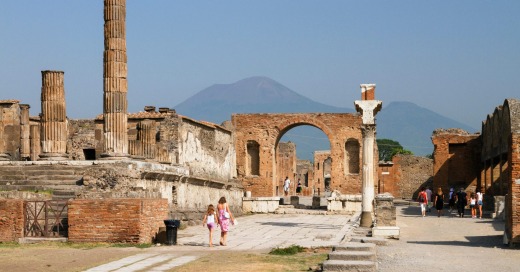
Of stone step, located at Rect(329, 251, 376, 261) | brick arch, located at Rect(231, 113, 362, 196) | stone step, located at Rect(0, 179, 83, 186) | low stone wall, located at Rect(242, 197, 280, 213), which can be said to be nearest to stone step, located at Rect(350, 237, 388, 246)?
stone step, located at Rect(329, 251, 376, 261)

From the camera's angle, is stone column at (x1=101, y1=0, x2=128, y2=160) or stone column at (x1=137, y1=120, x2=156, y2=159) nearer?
stone column at (x1=101, y1=0, x2=128, y2=160)

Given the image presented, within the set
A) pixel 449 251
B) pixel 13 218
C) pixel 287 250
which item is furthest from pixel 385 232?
pixel 13 218

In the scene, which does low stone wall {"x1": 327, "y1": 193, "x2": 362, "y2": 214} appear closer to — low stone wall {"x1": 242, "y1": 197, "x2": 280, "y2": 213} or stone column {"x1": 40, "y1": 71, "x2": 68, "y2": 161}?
low stone wall {"x1": 242, "y1": 197, "x2": 280, "y2": 213}

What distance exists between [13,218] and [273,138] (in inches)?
922


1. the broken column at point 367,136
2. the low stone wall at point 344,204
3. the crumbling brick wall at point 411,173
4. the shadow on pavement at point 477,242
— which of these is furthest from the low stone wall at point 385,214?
the crumbling brick wall at point 411,173

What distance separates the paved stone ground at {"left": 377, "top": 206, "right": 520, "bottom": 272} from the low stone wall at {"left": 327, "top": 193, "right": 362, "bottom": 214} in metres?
11.1

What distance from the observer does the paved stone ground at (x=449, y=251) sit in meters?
15.0

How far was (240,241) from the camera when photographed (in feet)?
68.1

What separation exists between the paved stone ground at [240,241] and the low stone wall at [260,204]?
8.17 metres

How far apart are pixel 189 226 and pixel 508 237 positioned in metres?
11.5

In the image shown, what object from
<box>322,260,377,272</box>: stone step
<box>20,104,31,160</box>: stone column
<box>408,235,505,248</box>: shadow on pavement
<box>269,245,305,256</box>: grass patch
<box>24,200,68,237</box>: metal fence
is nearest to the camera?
<box>322,260,377,272</box>: stone step

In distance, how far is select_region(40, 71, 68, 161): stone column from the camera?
28.3 meters

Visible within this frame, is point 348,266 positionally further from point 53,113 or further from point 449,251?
point 53,113

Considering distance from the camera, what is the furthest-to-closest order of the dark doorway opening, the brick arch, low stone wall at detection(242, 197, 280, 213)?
1. the brick arch
2. low stone wall at detection(242, 197, 280, 213)
3. the dark doorway opening
